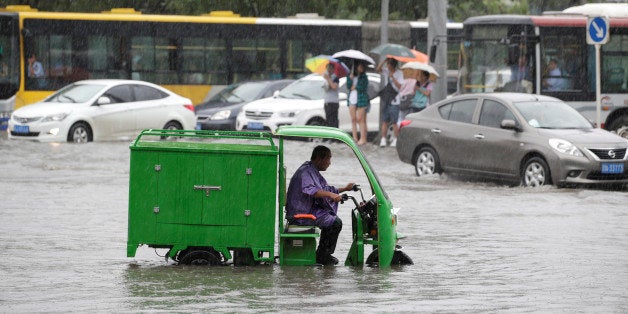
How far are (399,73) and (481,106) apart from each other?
7.28 metres

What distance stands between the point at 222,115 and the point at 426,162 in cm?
1085

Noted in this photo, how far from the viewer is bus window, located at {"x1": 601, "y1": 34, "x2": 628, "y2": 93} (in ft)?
97.5

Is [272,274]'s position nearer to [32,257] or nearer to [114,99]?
[32,257]

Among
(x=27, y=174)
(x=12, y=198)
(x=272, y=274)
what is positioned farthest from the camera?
(x=27, y=174)

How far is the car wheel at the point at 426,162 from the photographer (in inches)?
898

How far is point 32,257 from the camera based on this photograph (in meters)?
12.7

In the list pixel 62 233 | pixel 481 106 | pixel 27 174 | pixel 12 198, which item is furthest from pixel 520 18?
pixel 62 233

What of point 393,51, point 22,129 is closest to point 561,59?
point 393,51

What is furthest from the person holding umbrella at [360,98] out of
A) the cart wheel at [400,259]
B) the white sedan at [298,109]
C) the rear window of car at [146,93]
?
the cart wheel at [400,259]

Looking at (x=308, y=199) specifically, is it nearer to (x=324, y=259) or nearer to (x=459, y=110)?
(x=324, y=259)

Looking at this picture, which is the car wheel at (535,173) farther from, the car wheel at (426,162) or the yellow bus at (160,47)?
the yellow bus at (160,47)

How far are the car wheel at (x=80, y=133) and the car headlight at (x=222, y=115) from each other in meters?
4.28

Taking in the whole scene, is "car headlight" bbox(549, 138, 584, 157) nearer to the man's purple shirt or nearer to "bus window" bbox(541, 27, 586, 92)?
"bus window" bbox(541, 27, 586, 92)

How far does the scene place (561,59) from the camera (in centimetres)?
2939
